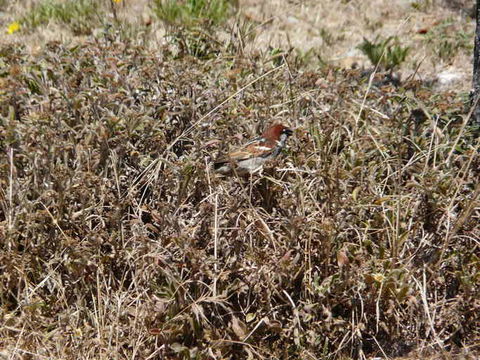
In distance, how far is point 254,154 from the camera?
16.0 feet

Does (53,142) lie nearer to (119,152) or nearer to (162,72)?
(119,152)

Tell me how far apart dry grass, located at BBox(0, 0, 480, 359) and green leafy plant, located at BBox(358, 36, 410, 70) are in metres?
1.26

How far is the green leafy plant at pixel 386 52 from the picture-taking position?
6.47 metres

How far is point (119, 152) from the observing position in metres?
4.86

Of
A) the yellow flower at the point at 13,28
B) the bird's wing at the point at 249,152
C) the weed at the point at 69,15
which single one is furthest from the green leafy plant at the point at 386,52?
the yellow flower at the point at 13,28

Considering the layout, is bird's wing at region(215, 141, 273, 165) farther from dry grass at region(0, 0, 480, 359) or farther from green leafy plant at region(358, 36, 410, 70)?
green leafy plant at region(358, 36, 410, 70)

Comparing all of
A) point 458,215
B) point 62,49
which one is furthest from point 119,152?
point 458,215

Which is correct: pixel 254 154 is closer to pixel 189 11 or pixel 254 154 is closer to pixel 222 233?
pixel 222 233

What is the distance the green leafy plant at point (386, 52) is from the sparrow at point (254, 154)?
73.8 inches

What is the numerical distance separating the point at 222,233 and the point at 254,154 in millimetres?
678

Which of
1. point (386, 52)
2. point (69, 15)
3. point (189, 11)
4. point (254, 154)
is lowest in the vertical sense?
point (386, 52)

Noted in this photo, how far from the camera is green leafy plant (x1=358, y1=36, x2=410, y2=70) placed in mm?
6469

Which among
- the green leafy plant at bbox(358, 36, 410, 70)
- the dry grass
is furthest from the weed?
the green leafy plant at bbox(358, 36, 410, 70)

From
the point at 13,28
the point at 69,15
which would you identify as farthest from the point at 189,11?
the point at 13,28
